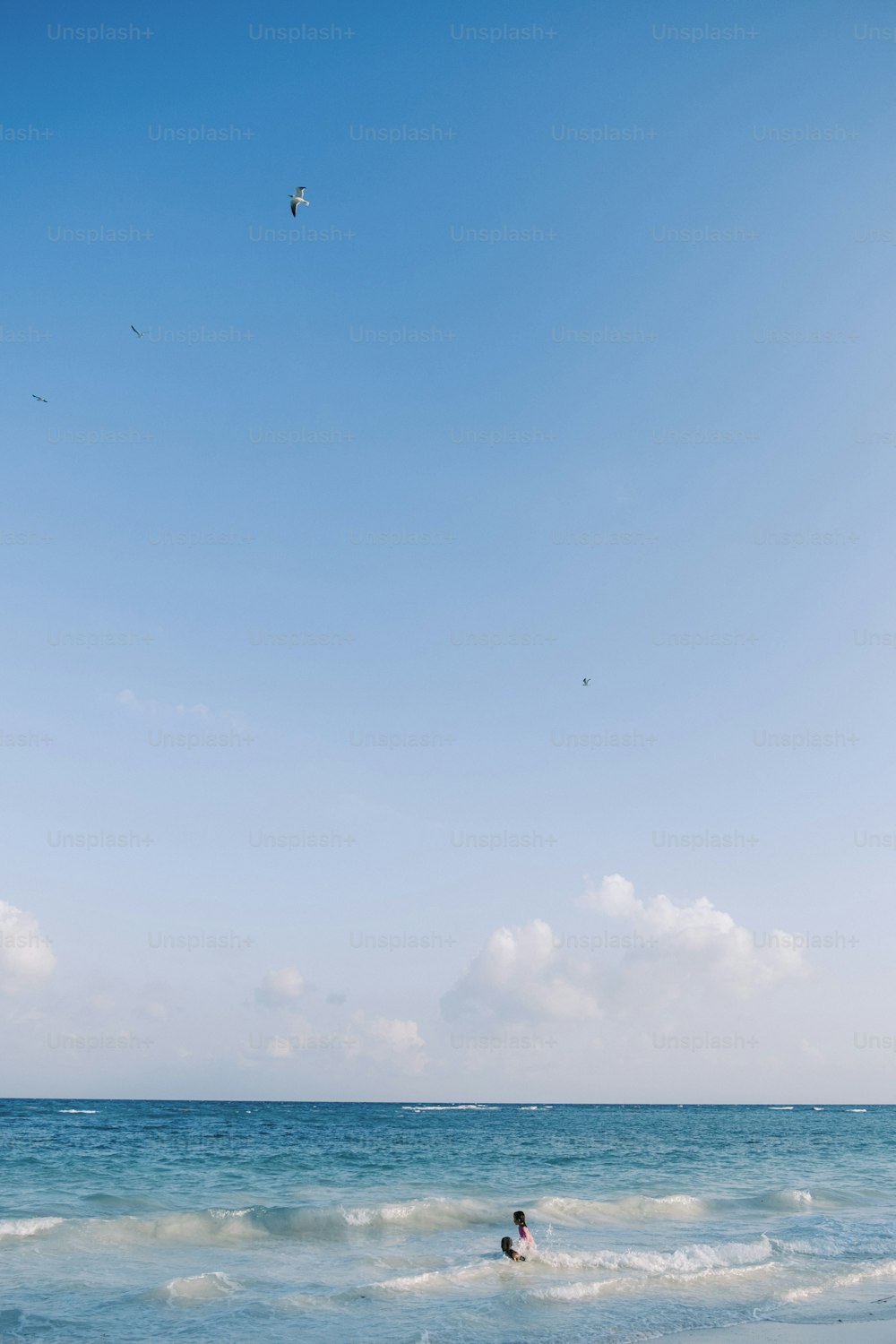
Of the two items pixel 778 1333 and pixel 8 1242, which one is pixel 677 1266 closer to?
pixel 778 1333

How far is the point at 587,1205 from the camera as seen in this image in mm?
29391

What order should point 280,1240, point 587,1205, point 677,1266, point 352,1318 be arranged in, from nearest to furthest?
point 352,1318, point 677,1266, point 280,1240, point 587,1205

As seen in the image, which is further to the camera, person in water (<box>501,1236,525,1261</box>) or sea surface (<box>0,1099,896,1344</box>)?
person in water (<box>501,1236,525,1261</box>)

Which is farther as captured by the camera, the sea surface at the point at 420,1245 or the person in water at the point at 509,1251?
the person in water at the point at 509,1251

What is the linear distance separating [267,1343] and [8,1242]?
11.2 m

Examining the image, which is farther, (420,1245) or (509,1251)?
(420,1245)

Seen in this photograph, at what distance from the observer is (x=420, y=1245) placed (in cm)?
2314

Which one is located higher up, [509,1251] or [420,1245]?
[509,1251]

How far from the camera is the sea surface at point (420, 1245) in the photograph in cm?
1606

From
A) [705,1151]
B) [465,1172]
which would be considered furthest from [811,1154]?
[465,1172]

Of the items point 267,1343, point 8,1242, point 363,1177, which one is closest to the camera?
point 267,1343

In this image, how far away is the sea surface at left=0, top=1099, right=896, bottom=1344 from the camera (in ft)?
52.7

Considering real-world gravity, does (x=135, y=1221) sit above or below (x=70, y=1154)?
above

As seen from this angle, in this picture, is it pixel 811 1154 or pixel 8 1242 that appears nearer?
pixel 8 1242
